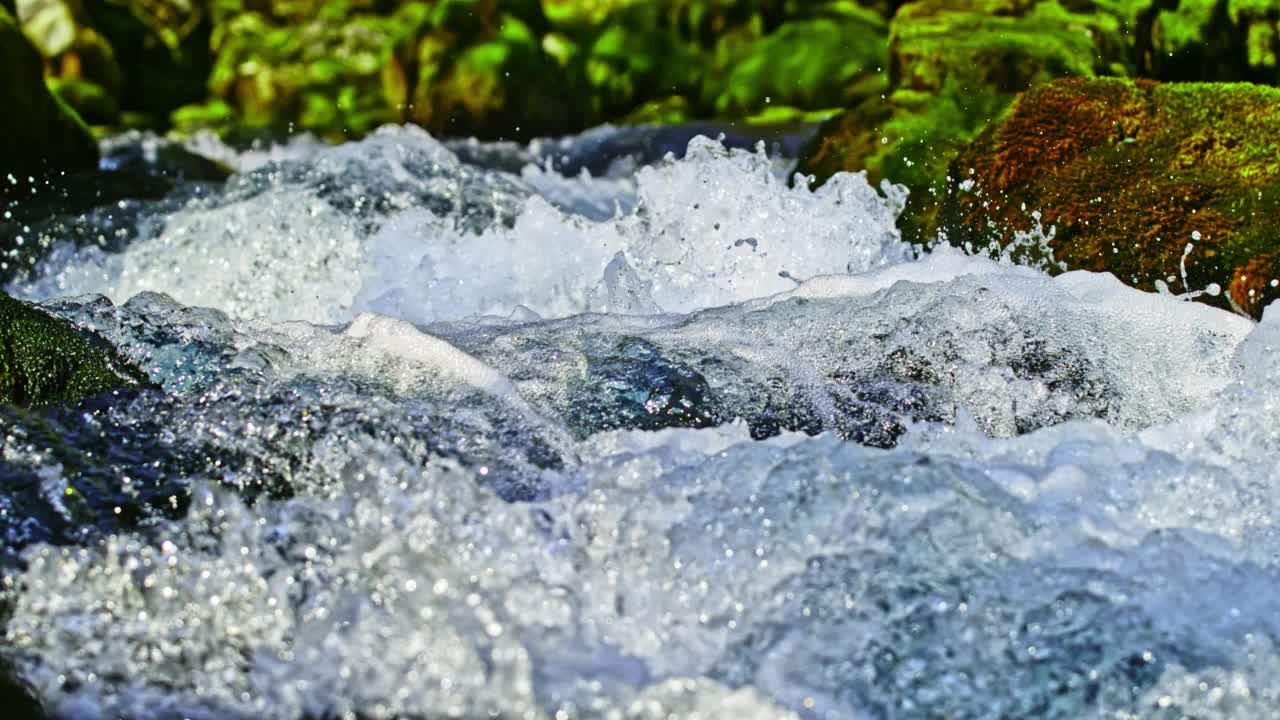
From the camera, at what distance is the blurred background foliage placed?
1235 cm

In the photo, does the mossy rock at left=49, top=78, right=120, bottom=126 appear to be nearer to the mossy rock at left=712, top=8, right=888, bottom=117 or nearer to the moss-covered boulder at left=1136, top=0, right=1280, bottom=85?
the mossy rock at left=712, top=8, right=888, bottom=117

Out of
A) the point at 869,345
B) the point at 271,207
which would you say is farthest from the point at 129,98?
the point at 869,345

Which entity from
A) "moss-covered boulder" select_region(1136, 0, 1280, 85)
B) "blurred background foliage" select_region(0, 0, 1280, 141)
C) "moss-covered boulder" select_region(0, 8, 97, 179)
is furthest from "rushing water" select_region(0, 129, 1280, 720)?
"moss-covered boulder" select_region(0, 8, 97, 179)

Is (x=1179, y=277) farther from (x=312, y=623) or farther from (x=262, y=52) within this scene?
(x=262, y=52)

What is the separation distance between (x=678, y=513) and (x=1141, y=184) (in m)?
2.54

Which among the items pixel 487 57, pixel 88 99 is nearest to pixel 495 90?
pixel 487 57

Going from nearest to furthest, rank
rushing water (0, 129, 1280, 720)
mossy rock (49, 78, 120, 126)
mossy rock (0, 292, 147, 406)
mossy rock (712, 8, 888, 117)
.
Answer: rushing water (0, 129, 1280, 720), mossy rock (0, 292, 147, 406), mossy rock (712, 8, 888, 117), mossy rock (49, 78, 120, 126)

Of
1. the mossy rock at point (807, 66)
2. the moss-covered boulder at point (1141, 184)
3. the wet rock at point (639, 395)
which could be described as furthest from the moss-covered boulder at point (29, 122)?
the mossy rock at point (807, 66)

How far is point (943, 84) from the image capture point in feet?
18.3

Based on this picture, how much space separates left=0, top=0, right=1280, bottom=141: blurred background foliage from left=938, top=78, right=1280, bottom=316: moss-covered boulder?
1.55 m

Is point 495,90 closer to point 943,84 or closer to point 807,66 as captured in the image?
point 807,66

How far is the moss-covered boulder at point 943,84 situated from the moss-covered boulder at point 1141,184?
1.58ft

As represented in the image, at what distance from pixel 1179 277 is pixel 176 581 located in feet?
10.2

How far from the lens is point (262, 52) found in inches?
649
